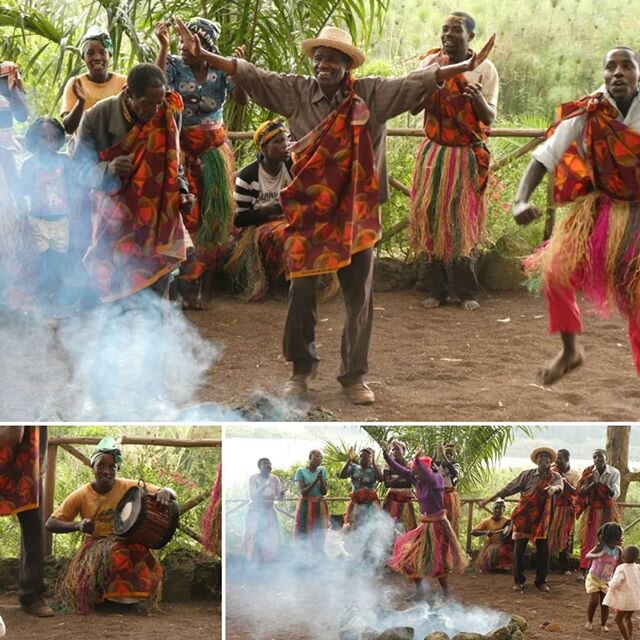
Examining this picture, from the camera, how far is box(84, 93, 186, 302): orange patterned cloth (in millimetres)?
5355

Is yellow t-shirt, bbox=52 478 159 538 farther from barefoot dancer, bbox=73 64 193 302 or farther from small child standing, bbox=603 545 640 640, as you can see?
small child standing, bbox=603 545 640 640

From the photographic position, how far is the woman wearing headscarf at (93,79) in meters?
6.50

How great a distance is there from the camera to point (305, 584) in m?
5.60

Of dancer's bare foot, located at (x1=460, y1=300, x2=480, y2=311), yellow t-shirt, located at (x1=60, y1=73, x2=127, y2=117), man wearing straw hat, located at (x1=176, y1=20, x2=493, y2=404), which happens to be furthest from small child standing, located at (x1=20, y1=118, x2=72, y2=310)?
dancer's bare foot, located at (x1=460, y1=300, x2=480, y2=311)

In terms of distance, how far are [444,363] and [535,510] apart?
927 mm

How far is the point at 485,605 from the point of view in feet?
19.6

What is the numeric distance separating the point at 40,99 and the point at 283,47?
2848 millimetres

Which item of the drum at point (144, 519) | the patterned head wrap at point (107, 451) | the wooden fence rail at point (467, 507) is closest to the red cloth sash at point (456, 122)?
the wooden fence rail at point (467, 507)

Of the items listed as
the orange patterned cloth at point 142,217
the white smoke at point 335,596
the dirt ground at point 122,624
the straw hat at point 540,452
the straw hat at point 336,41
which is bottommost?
the dirt ground at point 122,624

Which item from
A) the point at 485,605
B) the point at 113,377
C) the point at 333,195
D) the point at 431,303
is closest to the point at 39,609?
the point at 113,377

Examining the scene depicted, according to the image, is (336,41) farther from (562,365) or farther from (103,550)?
(103,550)

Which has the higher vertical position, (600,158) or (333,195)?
(600,158)

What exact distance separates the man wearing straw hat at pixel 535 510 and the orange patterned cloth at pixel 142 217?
80.1 inches

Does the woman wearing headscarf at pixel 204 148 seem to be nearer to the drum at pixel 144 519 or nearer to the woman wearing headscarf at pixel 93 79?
the woman wearing headscarf at pixel 93 79
